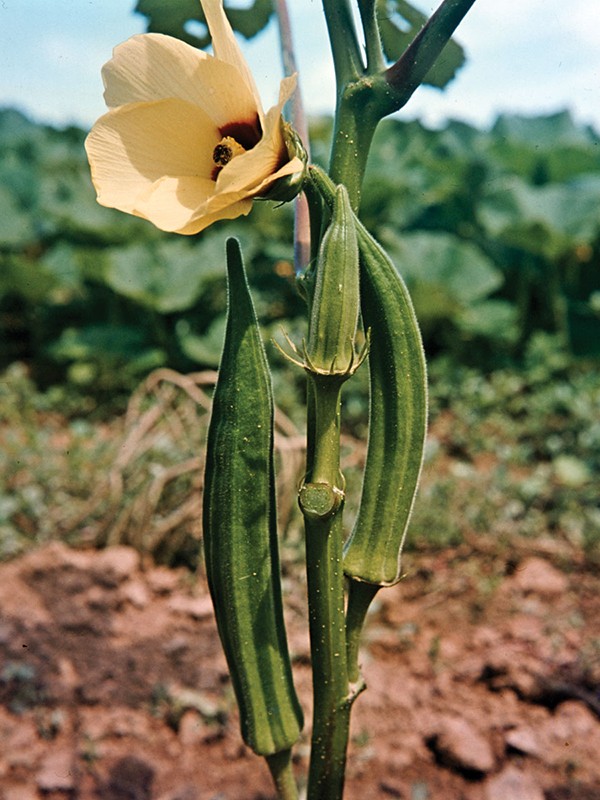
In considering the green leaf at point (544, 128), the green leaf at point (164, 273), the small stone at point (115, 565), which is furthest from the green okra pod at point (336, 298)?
the green leaf at point (544, 128)

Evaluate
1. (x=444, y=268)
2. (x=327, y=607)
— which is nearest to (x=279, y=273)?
(x=444, y=268)

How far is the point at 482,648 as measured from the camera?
2221 mm

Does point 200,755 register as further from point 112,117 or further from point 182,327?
point 182,327

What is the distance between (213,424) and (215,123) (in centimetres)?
39

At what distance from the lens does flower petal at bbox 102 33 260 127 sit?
2.81ft

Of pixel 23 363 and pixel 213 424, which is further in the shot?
pixel 23 363

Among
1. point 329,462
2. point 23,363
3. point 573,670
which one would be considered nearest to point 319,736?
point 329,462

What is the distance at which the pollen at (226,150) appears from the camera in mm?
882

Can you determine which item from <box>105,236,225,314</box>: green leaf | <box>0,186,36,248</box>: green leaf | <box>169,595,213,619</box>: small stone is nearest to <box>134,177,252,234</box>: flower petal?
<box>169,595,213,619</box>: small stone

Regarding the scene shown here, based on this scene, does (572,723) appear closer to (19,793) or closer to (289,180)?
(19,793)

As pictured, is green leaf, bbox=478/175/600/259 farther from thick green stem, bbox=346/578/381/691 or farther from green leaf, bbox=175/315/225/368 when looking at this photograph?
thick green stem, bbox=346/578/381/691

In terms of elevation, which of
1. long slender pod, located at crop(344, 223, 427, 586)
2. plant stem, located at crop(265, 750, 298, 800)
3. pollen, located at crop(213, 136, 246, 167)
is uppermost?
pollen, located at crop(213, 136, 246, 167)

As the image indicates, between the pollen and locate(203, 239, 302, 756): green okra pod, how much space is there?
0.21m

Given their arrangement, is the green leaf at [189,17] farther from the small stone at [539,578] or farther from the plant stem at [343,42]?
the small stone at [539,578]
